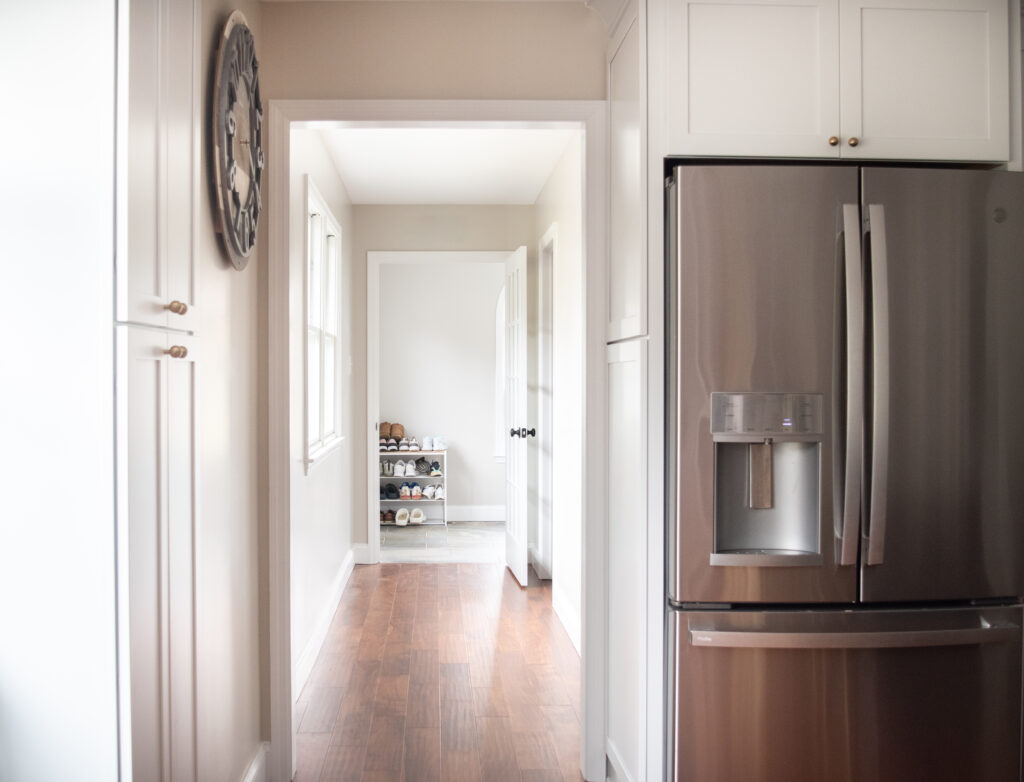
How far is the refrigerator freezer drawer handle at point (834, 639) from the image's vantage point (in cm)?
188

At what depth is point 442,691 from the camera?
3236 mm

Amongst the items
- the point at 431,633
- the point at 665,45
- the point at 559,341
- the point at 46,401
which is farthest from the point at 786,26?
the point at 431,633

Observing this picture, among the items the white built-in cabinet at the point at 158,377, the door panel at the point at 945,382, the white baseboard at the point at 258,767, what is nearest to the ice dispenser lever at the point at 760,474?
the door panel at the point at 945,382

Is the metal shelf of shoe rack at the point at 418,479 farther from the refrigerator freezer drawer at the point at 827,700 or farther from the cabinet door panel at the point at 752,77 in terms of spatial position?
the cabinet door panel at the point at 752,77

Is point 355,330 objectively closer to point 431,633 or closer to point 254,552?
point 431,633

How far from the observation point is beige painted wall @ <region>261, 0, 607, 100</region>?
2385 mm

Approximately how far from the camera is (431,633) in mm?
3984

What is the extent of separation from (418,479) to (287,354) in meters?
4.49

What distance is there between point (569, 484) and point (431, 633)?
42.5 inches

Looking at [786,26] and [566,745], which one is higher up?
[786,26]

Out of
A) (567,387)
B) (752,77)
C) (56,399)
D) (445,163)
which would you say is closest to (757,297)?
(752,77)

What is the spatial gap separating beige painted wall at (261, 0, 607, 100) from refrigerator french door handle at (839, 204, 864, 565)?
1.03 metres

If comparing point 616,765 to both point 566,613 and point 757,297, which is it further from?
point 566,613

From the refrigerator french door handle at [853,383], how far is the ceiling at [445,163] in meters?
1.85
